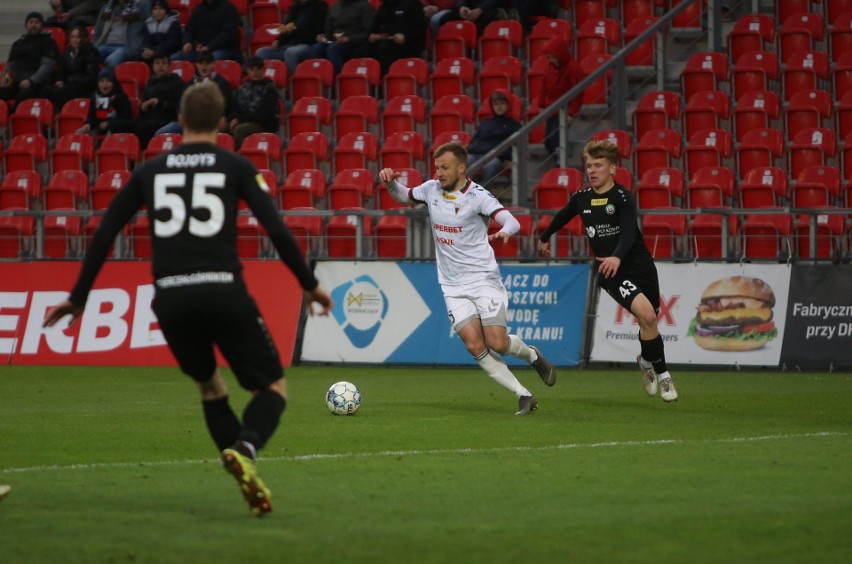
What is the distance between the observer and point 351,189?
22125 mm

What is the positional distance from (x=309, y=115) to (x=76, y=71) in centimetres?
511

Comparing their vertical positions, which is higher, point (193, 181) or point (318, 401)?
point (193, 181)

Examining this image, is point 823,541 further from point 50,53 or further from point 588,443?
point 50,53

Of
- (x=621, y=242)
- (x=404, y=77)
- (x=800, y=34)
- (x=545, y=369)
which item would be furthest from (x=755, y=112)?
(x=545, y=369)

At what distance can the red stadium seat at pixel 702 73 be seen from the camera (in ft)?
74.0

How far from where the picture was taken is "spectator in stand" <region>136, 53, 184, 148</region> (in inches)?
972

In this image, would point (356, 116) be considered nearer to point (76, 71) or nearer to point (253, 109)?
point (253, 109)

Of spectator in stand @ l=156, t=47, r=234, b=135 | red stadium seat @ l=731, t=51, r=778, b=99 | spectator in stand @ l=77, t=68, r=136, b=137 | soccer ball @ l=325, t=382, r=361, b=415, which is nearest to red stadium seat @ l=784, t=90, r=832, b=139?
red stadium seat @ l=731, t=51, r=778, b=99

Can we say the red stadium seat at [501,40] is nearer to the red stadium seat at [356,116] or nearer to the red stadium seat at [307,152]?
the red stadium seat at [356,116]

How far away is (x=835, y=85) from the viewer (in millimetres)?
21922

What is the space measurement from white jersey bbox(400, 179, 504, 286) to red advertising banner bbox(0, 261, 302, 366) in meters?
6.76

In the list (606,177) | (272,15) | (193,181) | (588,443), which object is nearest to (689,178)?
(606,177)

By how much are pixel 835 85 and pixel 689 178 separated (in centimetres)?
285

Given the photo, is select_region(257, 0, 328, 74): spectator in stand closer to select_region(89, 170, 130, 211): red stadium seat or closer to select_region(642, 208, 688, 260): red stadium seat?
select_region(89, 170, 130, 211): red stadium seat
